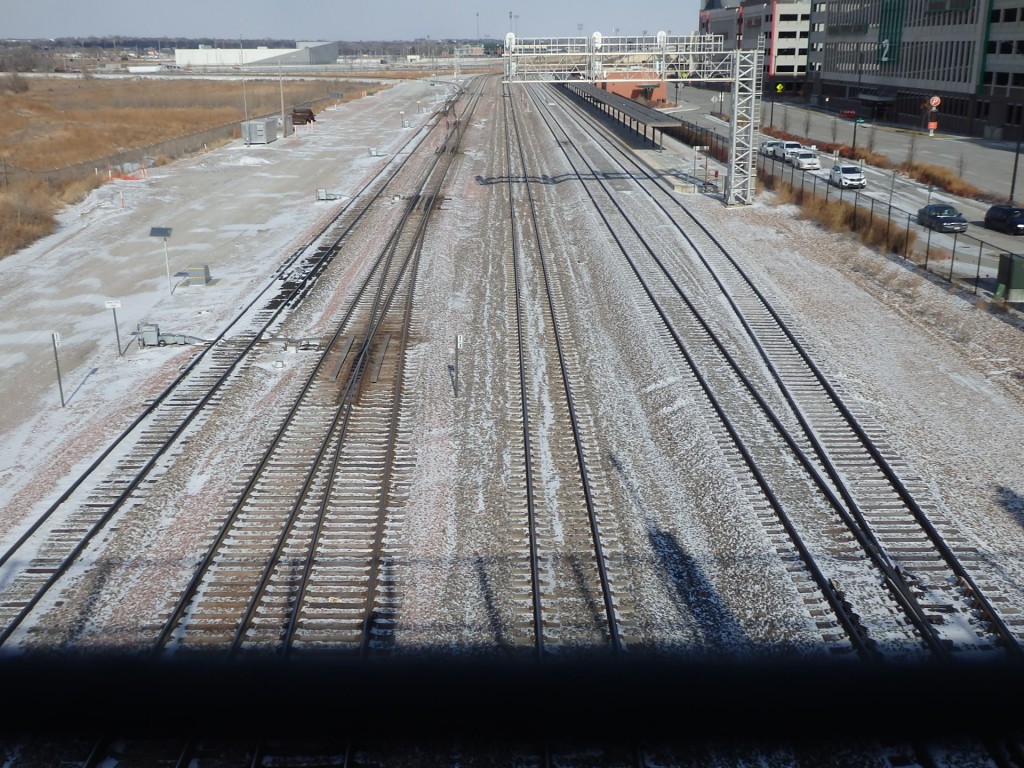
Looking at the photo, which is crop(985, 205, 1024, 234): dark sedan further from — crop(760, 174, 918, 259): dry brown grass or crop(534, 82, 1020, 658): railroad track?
crop(534, 82, 1020, 658): railroad track

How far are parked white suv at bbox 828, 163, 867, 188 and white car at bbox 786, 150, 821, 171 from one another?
12.3 ft

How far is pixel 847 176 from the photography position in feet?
106

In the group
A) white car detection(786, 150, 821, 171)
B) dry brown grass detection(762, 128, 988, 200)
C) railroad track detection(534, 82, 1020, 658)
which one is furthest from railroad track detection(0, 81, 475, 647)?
dry brown grass detection(762, 128, 988, 200)

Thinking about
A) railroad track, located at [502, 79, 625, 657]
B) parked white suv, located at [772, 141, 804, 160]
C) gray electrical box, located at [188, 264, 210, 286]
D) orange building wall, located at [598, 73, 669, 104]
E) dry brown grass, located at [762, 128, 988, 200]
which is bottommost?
railroad track, located at [502, 79, 625, 657]

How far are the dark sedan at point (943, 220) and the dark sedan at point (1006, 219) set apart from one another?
69cm

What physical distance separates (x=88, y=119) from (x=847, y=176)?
46060mm

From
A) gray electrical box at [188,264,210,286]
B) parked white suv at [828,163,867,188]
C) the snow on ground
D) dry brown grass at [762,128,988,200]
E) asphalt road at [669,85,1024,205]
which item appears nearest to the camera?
the snow on ground

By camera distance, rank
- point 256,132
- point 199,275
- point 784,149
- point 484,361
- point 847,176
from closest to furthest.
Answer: point 484,361 < point 199,275 < point 847,176 < point 784,149 < point 256,132

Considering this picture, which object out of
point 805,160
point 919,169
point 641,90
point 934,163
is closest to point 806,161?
point 805,160

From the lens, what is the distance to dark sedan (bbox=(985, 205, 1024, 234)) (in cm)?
2505

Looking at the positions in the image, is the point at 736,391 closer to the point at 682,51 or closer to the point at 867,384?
the point at 867,384

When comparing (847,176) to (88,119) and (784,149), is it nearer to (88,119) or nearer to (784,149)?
(784,149)

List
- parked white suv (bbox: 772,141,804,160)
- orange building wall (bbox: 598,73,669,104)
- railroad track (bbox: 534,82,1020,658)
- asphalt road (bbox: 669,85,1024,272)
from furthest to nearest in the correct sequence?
orange building wall (bbox: 598,73,669,104), parked white suv (bbox: 772,141,804,160), asphalt road (bbox: 669,85,1024,272), railroad track (bbox: 534,82,1020,658)

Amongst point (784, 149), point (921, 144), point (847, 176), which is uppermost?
point (784, 149)
